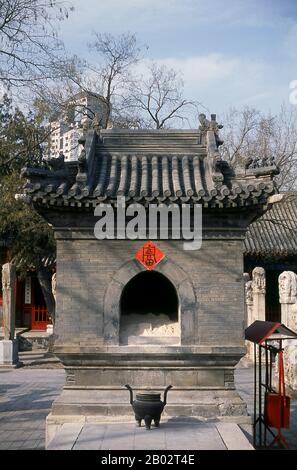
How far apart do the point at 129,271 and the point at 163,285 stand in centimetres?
159

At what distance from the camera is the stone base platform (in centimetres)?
679

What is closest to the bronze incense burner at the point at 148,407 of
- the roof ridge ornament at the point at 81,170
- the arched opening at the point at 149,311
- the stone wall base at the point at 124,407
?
the stone wall base at the point at 124,407

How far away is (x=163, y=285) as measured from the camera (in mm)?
9992

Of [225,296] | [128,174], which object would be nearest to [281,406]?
[225,296]

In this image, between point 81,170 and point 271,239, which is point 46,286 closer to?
point 271,239

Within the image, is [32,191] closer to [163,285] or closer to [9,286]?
[163,285]

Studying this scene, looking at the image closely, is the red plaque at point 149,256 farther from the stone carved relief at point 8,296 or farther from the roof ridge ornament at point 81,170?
the stone carved relief at point 8,296

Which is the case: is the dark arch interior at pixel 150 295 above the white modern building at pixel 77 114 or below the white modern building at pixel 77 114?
below

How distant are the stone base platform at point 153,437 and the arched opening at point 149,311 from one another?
1.26 metres

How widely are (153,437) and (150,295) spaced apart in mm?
3158

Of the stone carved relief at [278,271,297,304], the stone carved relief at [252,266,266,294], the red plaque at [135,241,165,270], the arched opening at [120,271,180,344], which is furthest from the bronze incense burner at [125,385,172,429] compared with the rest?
the stone carved relief at [252,266,266,294]

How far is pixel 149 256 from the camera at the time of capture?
8547 millimetres

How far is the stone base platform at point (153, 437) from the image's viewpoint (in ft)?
22.3

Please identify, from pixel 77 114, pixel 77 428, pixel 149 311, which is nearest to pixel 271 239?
pixel 77 114
